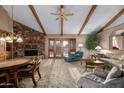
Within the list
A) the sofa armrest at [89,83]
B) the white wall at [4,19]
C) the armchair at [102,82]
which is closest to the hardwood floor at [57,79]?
the sofa armrest at [89,83]

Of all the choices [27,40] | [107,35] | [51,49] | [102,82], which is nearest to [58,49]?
[51,49]

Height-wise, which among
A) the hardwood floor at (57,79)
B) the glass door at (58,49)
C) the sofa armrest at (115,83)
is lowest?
→ the hardwood floor at (57,79)

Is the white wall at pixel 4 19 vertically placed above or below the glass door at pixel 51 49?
above

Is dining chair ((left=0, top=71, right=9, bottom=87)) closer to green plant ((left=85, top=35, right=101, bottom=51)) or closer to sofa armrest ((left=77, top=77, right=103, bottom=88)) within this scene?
sofa armrest ((left=77, top=77, right=103, bottom=88))

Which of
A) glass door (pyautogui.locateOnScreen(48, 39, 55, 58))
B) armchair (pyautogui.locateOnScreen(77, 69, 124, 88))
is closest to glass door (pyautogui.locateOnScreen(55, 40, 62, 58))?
glass door (pyautogui.locateOnScreen(48, 39, 55, 58))

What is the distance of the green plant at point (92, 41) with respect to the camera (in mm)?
9414

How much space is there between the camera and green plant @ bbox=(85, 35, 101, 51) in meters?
9.41

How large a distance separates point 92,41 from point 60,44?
9.29 ft

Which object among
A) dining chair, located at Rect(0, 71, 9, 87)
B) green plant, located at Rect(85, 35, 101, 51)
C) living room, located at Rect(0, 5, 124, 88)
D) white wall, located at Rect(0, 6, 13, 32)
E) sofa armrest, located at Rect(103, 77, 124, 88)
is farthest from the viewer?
green plant, located at Rect(85, 35, 101, 51)

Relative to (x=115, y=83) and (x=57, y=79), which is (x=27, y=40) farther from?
(x=115, y=83)

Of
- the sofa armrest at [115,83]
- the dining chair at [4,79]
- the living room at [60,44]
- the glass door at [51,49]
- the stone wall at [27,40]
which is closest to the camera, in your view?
the sofa armrest at [115,83]

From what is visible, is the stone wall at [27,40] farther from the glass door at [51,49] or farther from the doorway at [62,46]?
the doorway at [62,46]

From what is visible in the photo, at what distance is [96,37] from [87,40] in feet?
2.55
